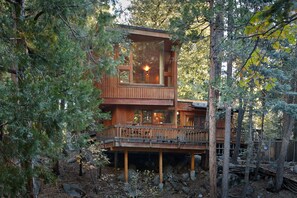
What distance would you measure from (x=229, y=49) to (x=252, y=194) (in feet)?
25.1

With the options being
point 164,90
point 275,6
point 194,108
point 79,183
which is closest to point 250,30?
point 275,6

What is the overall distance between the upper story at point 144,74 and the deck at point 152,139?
70.2 inches

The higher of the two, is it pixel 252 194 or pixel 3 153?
pixel 3 153

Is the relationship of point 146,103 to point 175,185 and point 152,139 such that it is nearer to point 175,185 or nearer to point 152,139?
point 152,139

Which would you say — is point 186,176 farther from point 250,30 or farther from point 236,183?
Result: point 250,30

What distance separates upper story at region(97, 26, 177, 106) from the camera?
51.2ft

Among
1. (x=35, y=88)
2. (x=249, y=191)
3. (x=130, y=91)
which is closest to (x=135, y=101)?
(x=130, y=91)

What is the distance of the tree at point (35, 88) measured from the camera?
15.5 feet

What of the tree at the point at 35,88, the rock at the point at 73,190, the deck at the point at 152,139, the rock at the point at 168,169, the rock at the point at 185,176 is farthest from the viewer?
the rock at the point at 168,169

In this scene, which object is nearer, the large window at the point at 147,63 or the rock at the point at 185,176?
the rock at the point at 185,176

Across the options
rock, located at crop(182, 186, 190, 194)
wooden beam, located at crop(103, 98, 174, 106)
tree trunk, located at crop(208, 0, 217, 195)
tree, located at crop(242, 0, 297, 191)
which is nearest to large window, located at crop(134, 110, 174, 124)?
wooden beam, located at crop(103, 98, 174, 106)

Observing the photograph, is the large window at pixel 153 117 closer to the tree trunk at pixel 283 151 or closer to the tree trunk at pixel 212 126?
the tree trunk at pixel 212 126

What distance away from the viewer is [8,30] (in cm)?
595

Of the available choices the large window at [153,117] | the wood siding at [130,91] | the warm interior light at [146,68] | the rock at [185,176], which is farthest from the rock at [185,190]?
the warm interior light at [146,68]
